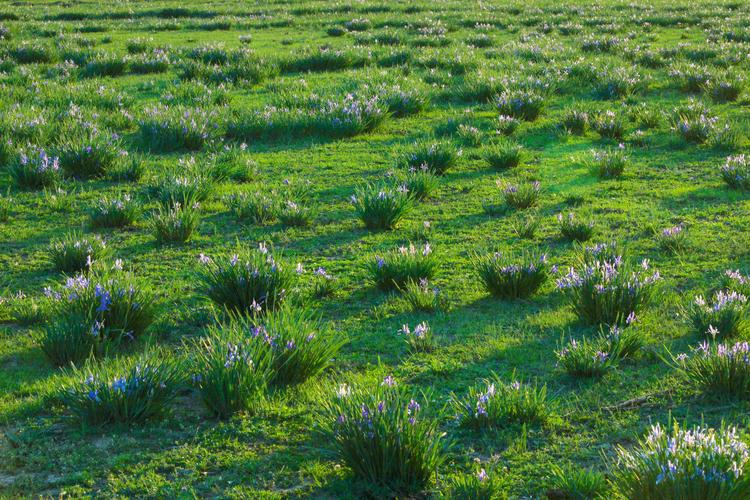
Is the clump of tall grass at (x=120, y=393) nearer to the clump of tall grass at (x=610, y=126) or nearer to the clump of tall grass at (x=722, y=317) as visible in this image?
the clump of tall grass at (x=722, y=317)

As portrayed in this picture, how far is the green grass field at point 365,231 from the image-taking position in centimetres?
434

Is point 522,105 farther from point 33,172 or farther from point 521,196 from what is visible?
point 33,172

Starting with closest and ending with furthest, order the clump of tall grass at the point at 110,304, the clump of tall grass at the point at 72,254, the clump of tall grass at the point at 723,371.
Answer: the clump of tall grass at the point at 723,371, the clump of tall grass at the point at 110,304, the clump of tall grass at the point at 72,254

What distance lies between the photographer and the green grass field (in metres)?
4.34

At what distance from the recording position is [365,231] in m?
8.08

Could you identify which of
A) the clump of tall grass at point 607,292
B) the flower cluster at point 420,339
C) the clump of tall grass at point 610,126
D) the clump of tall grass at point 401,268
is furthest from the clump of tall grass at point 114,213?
the clump of tall grass at point 610,126

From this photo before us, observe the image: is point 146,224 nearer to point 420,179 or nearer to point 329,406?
point 420,179

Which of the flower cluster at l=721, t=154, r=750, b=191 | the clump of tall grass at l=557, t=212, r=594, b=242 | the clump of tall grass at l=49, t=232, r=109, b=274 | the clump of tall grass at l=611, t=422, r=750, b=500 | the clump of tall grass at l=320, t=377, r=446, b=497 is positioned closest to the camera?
the clump of tall grass at l=611, t=422, r=750, b=500

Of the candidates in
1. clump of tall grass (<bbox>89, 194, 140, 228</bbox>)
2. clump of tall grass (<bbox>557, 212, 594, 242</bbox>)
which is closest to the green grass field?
clump of tall grass (<bbox>557, 212, 594, 242</bbox>)

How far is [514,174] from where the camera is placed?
9.88 meters

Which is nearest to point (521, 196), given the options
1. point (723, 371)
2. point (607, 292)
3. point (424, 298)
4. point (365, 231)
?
point (365, 231)

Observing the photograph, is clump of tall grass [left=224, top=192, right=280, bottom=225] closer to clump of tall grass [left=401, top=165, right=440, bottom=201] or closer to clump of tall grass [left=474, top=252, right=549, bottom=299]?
clump of tall grass [left=401, top=165, right=440, bottom=201]

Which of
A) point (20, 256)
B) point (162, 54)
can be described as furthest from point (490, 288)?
point (162, 54)

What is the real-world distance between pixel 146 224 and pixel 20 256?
131cm
